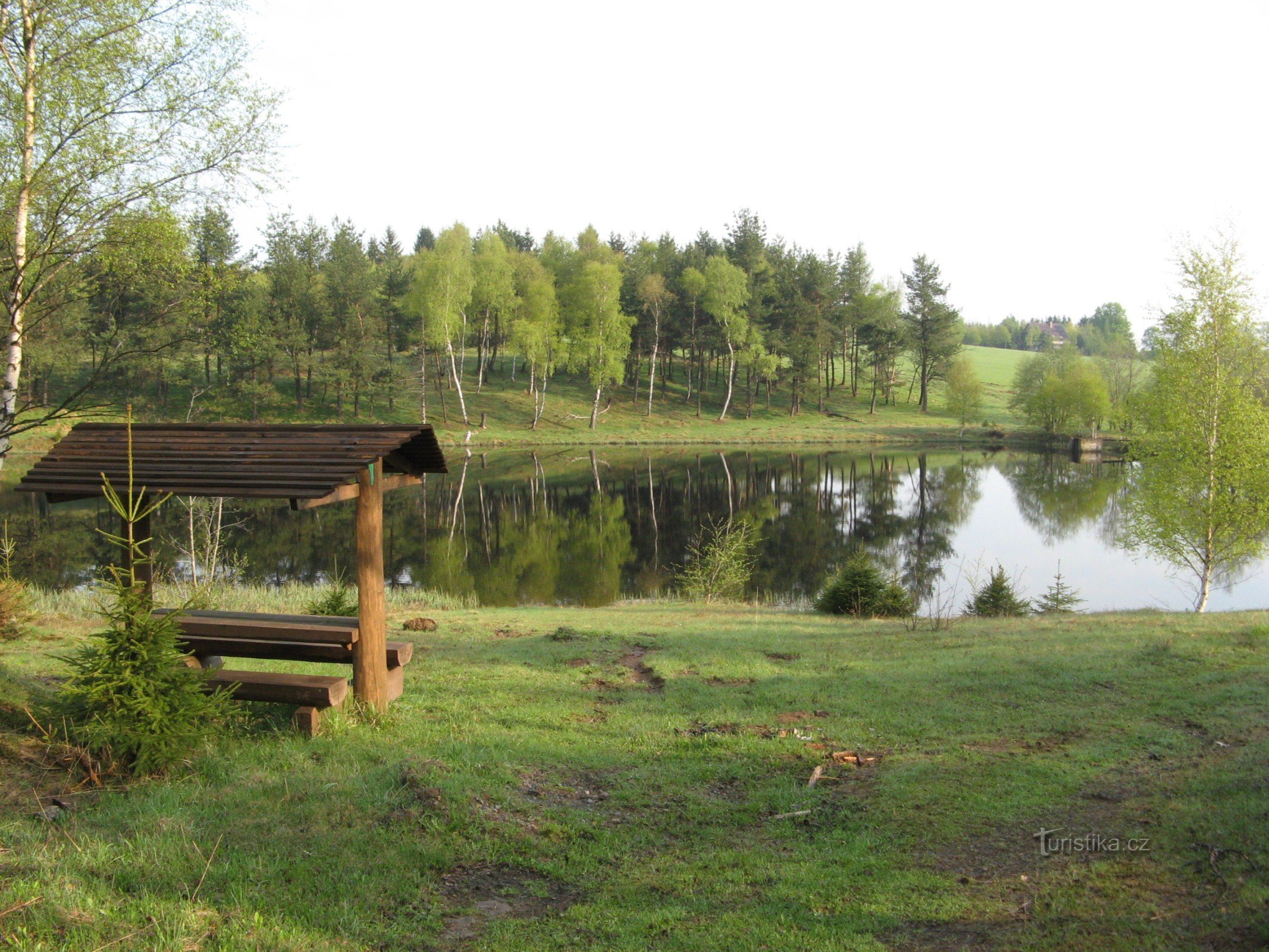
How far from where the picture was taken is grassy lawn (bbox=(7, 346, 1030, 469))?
194ft

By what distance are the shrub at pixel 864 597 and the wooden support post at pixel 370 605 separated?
11.7 metres

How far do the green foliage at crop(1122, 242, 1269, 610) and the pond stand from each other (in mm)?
2451

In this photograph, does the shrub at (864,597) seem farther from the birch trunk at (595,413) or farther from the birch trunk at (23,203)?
the birch trunk at (595,413)

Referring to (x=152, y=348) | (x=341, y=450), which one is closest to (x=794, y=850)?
(x=341, y=450)

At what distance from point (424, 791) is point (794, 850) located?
8.70ft

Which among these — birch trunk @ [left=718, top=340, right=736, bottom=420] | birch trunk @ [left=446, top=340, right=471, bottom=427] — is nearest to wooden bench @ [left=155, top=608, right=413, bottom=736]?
birch trunk @ [left=446, top=340, right=471, bottom=427]

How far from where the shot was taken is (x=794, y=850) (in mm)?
5586

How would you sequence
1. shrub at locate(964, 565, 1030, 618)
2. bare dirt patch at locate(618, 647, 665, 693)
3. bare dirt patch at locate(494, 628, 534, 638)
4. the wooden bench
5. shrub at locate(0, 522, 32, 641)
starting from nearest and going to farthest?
the wooden bench → bare dirt patch at locate(618, 647, 665, 693) → shrub at locate(0, 522, 32, 641) → bare dirt patch at locate(494, 628, 534, 638) → shrub at locate(964, 565, 1030, 618)

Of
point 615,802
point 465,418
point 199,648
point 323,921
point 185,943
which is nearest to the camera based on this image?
point 185,943

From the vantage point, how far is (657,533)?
31219mm

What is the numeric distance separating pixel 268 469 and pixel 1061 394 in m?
71.2

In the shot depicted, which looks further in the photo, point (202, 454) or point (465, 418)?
point (465, 418)

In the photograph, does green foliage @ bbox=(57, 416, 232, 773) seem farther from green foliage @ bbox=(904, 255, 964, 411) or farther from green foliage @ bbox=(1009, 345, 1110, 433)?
green foliage @ bbox=(904, 255, 964, 411)

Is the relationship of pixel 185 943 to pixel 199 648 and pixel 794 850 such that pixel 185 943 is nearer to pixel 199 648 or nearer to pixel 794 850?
pixel 794 850
